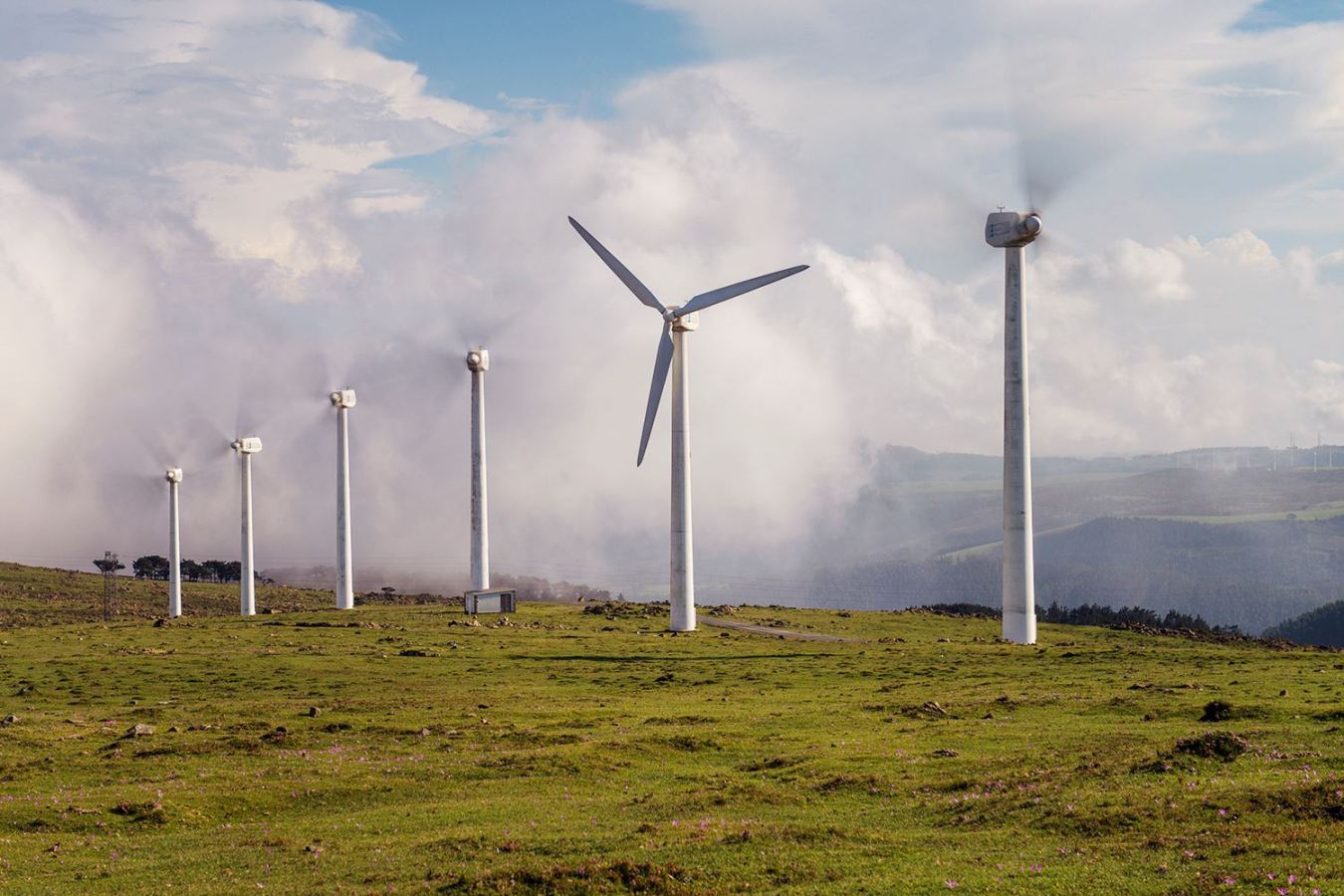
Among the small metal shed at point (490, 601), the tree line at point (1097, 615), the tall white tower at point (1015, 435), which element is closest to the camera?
the tall white tower at point (1015, 435)

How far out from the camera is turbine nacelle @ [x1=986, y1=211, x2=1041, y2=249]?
3878 inches

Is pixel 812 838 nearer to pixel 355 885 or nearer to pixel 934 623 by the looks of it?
pixel 355 885

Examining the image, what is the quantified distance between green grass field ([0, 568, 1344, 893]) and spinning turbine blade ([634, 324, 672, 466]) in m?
28.7

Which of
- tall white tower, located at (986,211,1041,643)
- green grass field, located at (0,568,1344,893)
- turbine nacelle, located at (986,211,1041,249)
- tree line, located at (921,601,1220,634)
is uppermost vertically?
turbine nacelle, located at (986,211,1041,249)

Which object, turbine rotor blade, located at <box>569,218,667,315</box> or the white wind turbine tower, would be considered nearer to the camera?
turbine rotor blade, located at <box>569,218,667,315</box>

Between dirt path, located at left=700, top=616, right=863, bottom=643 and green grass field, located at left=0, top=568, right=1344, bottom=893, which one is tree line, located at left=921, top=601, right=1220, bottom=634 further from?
green grass field, located at left=0, top=568, right=1344, bottom=893

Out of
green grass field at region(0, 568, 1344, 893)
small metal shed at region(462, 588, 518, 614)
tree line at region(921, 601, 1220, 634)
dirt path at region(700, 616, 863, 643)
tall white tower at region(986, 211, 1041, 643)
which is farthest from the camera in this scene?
tree line at region(921, 601, 1220, 634)

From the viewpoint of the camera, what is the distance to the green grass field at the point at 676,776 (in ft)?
93.7

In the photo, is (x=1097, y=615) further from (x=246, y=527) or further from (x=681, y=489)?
(x=246, y=527)

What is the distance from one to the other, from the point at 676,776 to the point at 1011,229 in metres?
65.5

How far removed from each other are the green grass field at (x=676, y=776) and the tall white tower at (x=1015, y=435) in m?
11.6

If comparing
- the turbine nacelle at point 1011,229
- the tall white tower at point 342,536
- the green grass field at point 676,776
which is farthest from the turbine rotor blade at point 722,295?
the tall white tower at point 342,536

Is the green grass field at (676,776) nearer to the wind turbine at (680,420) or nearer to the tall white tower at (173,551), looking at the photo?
the wind turbine at (680,420)

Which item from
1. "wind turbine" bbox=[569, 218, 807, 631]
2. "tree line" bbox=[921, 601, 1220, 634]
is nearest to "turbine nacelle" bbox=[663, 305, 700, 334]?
"wind turbine" bbox=[569, 218, 807, 631]
